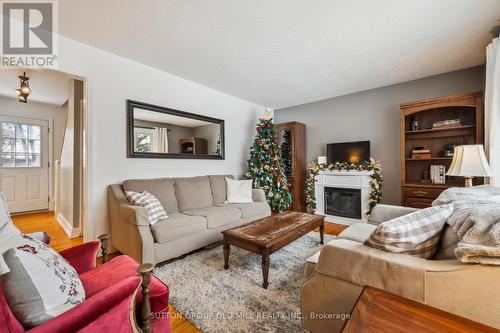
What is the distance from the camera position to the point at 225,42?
8.38 feet

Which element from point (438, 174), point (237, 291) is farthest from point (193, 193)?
point (438, 174)

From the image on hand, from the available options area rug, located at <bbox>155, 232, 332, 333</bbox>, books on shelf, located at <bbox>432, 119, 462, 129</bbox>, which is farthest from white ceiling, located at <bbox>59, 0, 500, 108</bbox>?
area rug, located at <bbox>155, 232, 332, 333</bbox>

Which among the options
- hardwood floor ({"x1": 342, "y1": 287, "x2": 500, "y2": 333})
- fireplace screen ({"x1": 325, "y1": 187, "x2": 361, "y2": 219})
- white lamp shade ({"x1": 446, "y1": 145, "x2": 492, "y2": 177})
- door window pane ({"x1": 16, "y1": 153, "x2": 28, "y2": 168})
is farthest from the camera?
door window pane ({"x1": 16, "y1": 153, "x2": 28, "y2": 168})

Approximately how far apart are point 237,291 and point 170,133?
262cm

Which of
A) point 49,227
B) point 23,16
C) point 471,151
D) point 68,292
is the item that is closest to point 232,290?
point 68,292

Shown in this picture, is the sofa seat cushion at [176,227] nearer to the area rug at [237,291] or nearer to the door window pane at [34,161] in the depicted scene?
the area rug at [237,291]

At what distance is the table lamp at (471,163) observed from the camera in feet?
7.46

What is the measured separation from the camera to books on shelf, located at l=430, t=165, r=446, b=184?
343cm

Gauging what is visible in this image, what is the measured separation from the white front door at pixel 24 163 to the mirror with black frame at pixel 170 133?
393cm

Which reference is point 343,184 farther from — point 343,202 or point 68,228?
point 68,228

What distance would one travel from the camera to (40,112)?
16.7 ft

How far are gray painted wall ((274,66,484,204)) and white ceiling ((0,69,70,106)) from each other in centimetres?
478

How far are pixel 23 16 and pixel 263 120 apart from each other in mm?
3658

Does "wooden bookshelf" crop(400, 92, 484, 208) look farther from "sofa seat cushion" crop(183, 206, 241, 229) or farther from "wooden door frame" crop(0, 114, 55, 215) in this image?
"wooden door frame" crop(0, 114, 55, 215)
